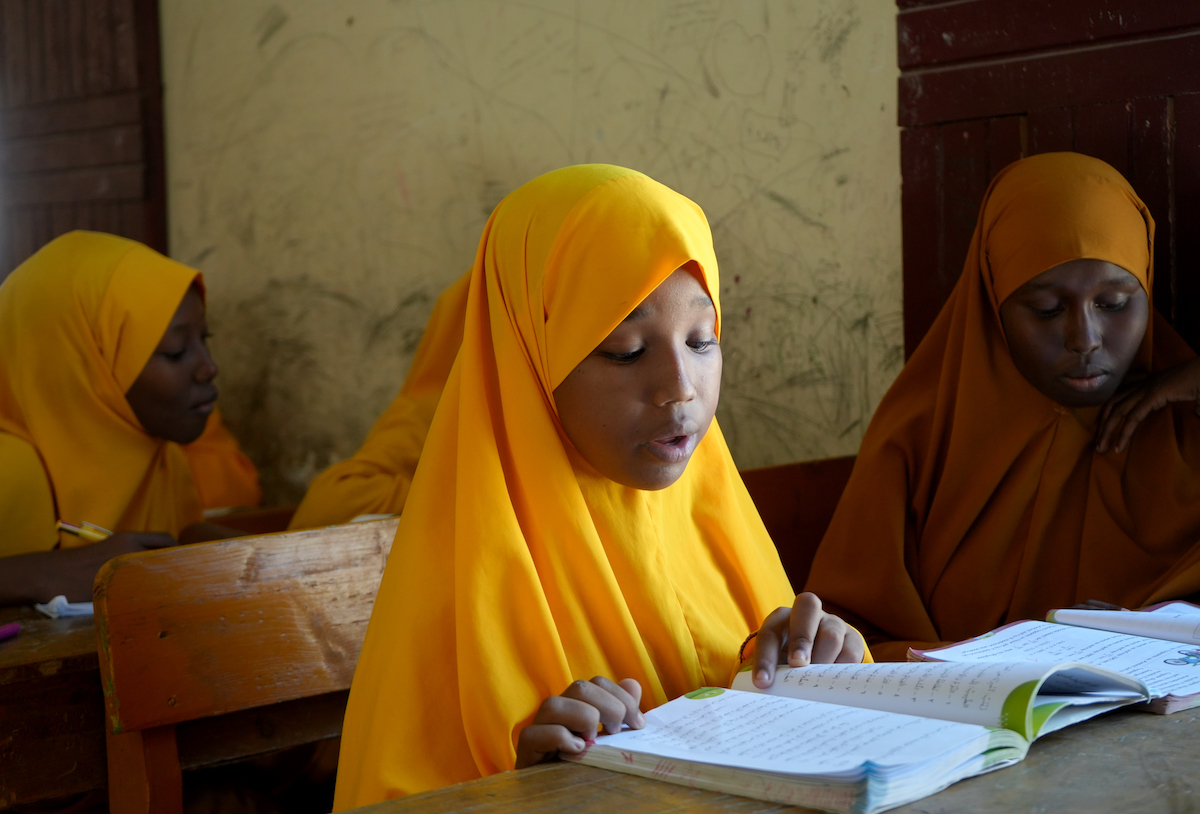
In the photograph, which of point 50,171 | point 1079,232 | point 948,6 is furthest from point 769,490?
point 50,171

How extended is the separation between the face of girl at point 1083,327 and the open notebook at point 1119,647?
0.69 meters

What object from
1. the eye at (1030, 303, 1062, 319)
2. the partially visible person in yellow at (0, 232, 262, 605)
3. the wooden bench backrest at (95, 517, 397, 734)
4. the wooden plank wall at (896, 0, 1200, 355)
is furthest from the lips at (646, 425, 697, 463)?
the partially visible person in yellow at (0, 232, 262, 605)

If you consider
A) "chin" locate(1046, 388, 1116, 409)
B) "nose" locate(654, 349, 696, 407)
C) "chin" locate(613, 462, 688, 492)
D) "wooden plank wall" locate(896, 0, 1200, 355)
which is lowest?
"chin" locate(613, 462, 688, 492)

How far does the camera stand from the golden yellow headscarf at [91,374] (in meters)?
2.78

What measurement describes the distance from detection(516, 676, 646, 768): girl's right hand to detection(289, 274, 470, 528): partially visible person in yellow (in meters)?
1.65

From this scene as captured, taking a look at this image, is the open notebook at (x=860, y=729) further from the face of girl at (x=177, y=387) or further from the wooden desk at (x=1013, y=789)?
the face of girl at (x=177, y=387)

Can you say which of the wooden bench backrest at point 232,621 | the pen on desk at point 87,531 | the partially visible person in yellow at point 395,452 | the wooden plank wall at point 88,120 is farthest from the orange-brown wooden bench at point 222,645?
the wooden plank wall at point 88,120

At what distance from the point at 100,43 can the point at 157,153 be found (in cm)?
45

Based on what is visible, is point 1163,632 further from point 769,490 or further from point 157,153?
point 157,153

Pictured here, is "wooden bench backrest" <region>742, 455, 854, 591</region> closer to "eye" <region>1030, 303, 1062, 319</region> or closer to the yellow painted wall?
the yellow painted wall

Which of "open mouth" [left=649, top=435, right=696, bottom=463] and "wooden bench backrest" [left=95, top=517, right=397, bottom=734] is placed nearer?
"open mouth" [left=649, top=435, right=696, bottom=463]

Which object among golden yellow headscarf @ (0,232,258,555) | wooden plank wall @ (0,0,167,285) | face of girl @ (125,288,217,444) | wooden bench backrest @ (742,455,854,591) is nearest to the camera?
wooden bench backrest @ (742,455,854,591)

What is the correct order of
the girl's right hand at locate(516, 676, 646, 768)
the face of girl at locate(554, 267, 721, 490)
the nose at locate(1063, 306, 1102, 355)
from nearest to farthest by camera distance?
the girl's right hand at locate(516, 676, 646, 768) < the face of girl at locate(554, 267, 721, 490) < the nose at locate(1063, 306, 1102, 355)

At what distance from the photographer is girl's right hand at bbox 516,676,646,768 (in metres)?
0.99
